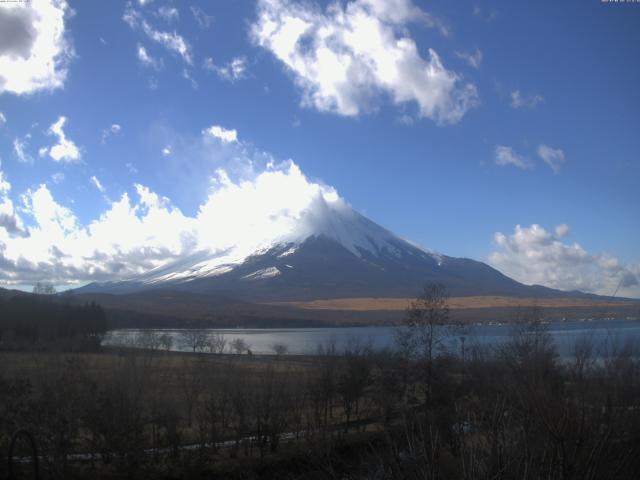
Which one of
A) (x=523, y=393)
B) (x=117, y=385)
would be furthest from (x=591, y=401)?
(x=117, y=385)

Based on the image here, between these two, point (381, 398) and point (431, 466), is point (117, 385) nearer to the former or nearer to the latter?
point (381, 398)

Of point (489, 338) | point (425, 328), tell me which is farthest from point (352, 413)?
point (489, 338)

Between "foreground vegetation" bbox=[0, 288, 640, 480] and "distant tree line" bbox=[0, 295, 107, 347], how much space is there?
36.7 m

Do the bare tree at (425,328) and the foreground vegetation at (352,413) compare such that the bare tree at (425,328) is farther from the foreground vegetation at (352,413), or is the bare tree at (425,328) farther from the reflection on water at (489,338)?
the reflection on water at (489,338)

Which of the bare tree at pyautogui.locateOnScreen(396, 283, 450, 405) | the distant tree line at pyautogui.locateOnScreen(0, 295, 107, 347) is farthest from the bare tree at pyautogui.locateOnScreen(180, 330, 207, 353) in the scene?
the bare tree at pyautogui.locateOnScreen(396, 283, 450, 405)

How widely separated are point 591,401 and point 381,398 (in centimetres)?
2018

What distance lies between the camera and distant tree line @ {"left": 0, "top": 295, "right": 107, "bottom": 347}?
217 feet

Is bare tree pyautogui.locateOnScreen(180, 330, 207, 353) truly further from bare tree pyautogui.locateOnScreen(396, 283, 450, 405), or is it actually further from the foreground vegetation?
bare tree pyautogui.locateOnScreen(396, 283, 450, 405)

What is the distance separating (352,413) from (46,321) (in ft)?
174

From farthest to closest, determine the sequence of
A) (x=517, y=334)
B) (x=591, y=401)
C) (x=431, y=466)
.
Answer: (x=517, y=334) < (x=591, y=401) < (x=431, y=466)

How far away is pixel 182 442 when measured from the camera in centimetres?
2694

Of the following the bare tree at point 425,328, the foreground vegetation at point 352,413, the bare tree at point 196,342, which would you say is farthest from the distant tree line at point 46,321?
the bare tree at point 425,328

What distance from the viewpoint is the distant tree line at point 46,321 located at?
6612cm

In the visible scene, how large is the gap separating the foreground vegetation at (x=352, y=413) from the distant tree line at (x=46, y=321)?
36658 mm
